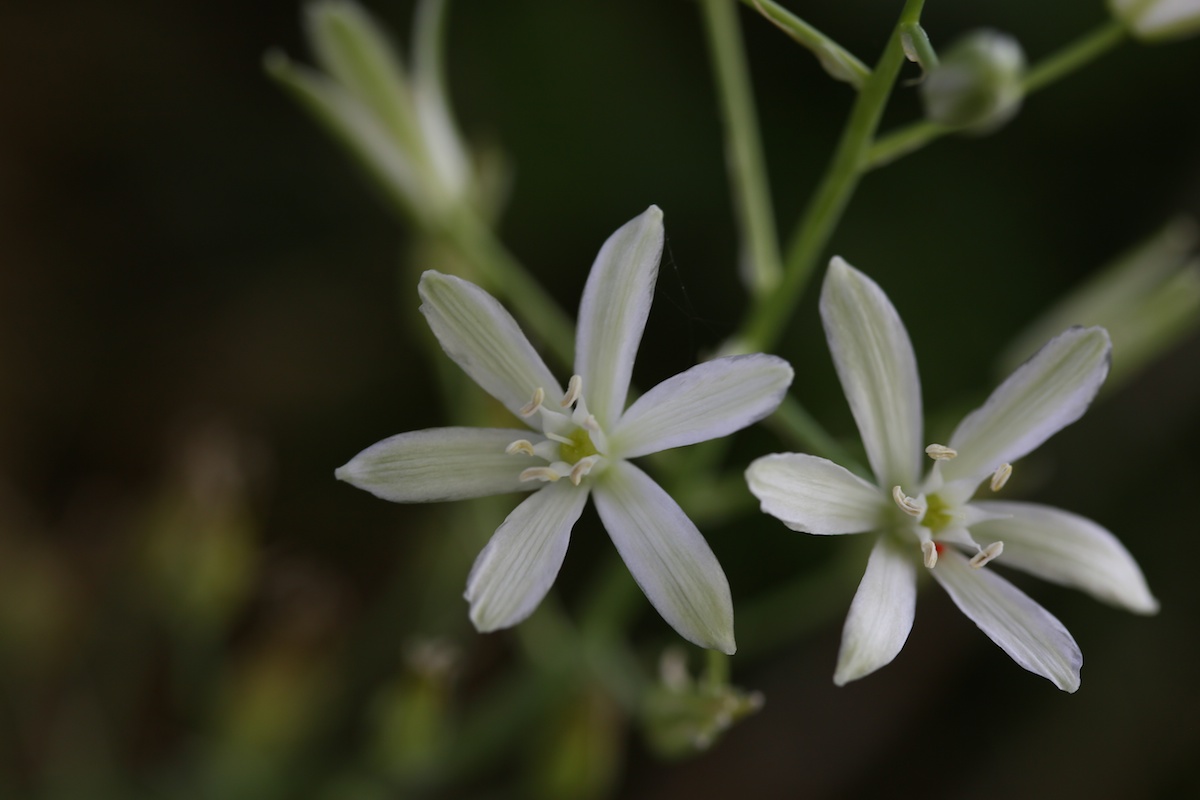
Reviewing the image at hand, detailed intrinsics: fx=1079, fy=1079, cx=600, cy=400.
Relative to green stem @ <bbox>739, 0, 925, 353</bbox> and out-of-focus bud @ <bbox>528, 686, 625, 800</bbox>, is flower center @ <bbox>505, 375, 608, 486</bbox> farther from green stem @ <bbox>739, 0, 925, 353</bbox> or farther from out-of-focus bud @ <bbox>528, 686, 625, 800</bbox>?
out-of-focus bud @ <bbox>528, 686, 625, 800</bbox>

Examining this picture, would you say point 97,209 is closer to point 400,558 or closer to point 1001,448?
point 400,558

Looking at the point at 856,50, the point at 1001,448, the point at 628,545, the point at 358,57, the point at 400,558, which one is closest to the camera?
the point at 628,545

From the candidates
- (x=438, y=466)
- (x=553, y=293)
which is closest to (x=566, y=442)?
(x=438, y=466)

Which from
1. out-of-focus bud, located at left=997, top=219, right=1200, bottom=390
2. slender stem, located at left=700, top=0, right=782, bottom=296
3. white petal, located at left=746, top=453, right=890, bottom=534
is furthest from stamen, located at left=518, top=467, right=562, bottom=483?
out-of-focus bud, located at left=997, top=219, right=1200, bottom=390

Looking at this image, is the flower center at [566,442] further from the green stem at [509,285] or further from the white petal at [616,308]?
the green stem at [509,285]

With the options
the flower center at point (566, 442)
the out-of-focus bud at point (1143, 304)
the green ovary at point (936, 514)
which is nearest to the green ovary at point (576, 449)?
the flower center at point (566, 442)

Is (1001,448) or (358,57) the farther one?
(358,57)

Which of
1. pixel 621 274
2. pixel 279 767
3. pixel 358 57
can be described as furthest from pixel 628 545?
pixel 279 767

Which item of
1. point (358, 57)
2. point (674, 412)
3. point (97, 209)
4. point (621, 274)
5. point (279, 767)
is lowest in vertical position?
point (674, 412)
